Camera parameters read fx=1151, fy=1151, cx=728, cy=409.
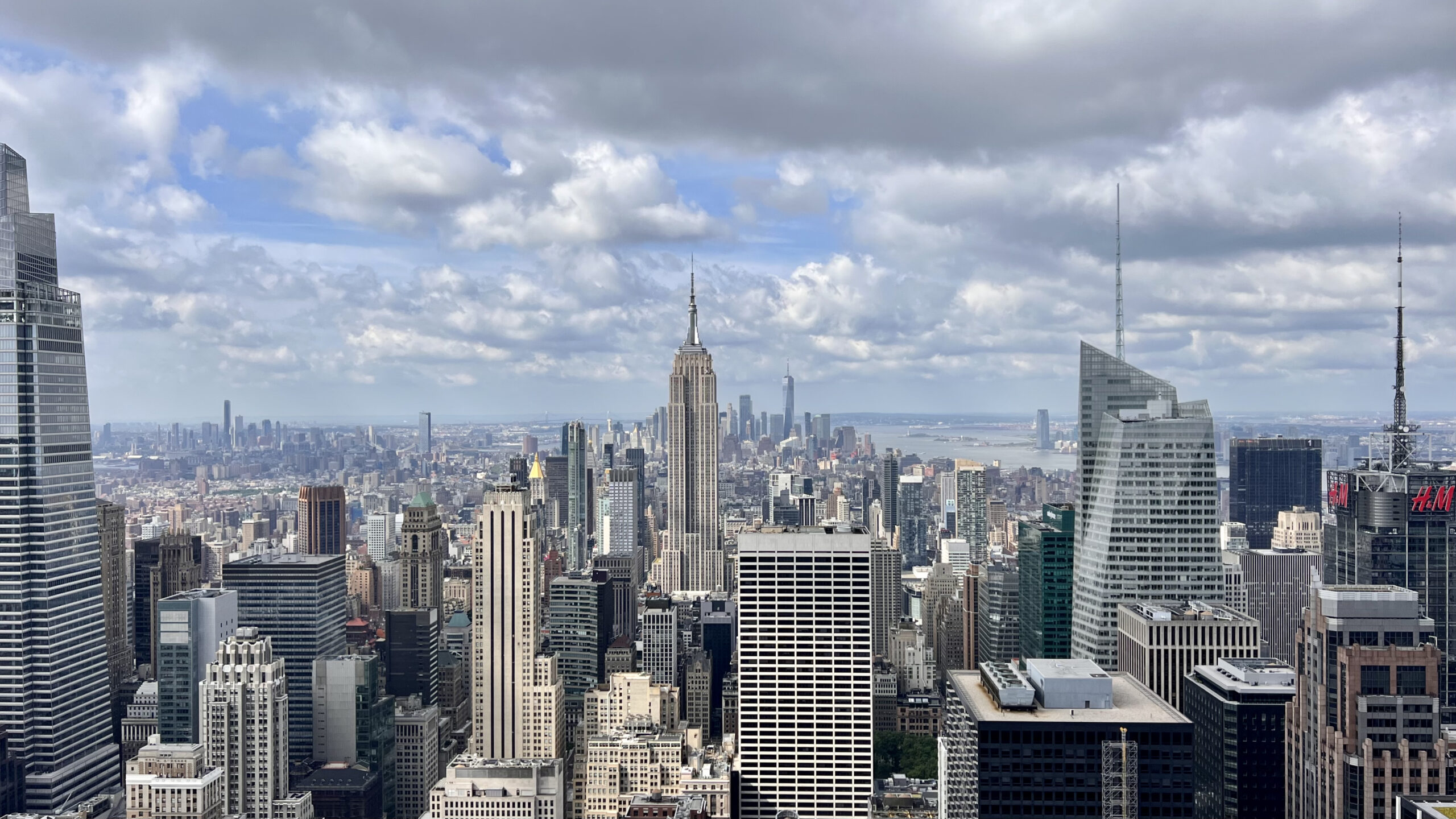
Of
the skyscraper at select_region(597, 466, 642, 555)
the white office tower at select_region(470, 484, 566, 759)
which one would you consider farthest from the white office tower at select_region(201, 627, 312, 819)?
the skyscraper at select_region(597, 466, 642, 555)

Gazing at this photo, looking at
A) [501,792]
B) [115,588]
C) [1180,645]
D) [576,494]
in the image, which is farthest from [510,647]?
[576,494]

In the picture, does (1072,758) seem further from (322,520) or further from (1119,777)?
(322,520)

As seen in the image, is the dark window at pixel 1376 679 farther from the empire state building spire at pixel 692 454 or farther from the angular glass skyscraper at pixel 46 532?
the empire state building spire at pixel 692 454

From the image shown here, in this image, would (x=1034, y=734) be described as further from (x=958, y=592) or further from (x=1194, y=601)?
(x=958, y=592)

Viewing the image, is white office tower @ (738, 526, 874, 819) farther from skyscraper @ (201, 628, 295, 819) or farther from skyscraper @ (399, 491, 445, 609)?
skyscraper @ (399, 491, 445, 609)

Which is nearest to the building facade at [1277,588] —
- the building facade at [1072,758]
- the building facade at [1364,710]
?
the building facade at [1364,710]
